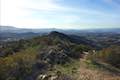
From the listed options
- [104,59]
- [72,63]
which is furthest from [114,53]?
[72,63]

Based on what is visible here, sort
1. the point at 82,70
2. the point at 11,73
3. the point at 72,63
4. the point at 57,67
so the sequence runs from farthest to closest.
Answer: the point at 72,63
the point at 57,67
the point at 82,70
the point at 11,73

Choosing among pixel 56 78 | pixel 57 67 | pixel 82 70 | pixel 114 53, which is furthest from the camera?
pixel 114 53

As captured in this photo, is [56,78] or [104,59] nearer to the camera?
[56,78]

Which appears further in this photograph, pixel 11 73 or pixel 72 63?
pixel 72 63

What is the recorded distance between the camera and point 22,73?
60.7 feet

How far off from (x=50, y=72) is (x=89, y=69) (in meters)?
4.00

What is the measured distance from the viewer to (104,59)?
2598 cm

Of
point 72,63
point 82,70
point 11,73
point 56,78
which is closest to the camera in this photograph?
point 56,78

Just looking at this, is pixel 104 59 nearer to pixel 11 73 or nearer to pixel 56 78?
pixel 56 78

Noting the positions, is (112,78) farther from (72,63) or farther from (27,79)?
(27,79)

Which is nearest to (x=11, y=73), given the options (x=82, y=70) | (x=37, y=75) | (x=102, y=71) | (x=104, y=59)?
(x=37, y=75)

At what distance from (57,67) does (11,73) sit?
4.83 m

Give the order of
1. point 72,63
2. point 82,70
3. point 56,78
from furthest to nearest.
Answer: point 72,63, point 82,70, point 56,78

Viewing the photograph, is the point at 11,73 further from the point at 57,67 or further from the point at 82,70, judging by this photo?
the point at 82,70
